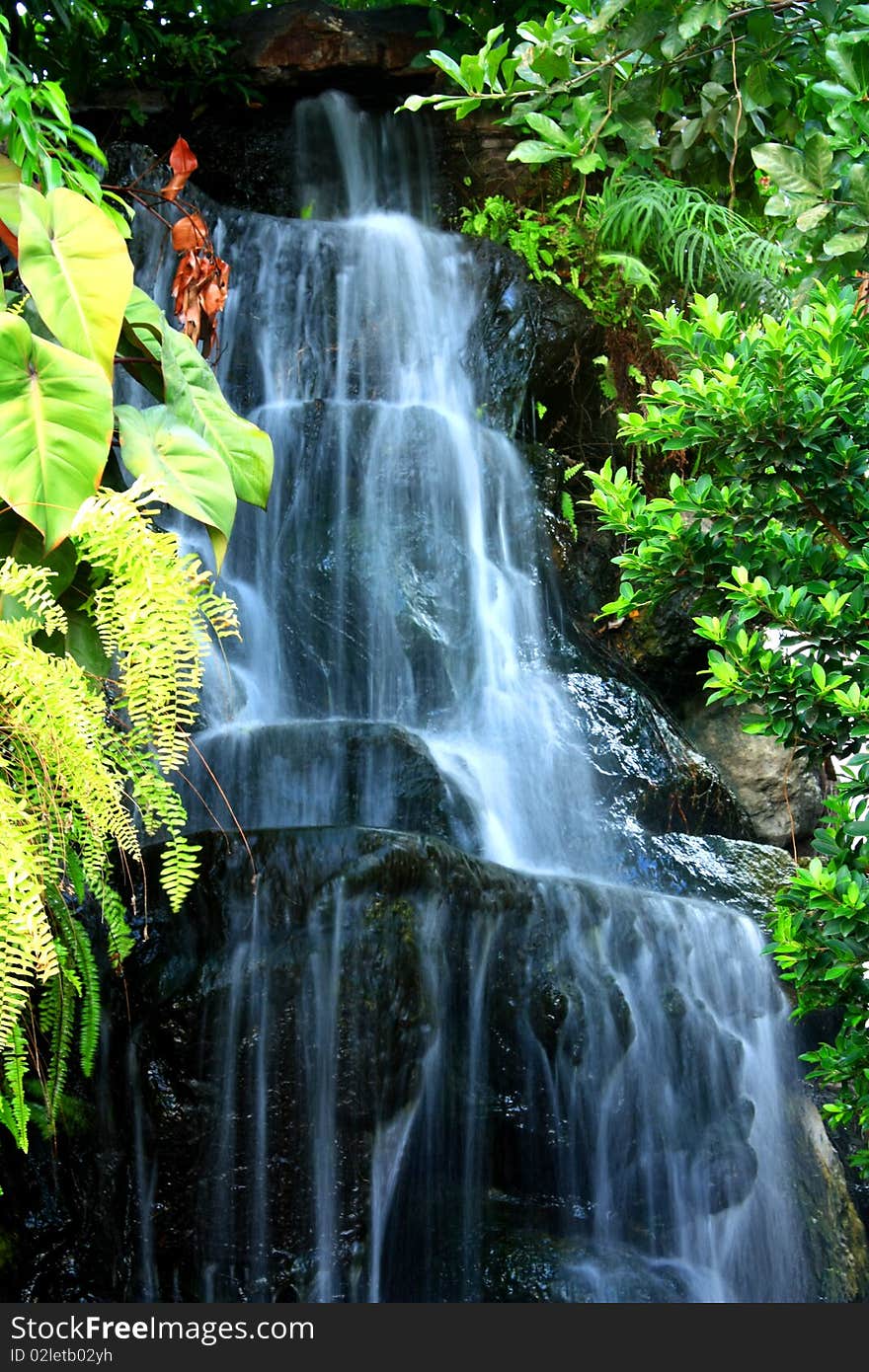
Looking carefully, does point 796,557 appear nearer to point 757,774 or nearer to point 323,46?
point 757,774

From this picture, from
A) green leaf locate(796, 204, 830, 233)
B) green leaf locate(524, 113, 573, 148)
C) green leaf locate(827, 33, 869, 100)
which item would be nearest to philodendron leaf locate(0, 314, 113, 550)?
green leaf locate(524, 113, 573, 148)

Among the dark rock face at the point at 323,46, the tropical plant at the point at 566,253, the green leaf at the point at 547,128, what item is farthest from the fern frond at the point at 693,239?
the green leaf at the point at 547,128

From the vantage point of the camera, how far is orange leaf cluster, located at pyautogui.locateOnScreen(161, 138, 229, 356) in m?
3.97

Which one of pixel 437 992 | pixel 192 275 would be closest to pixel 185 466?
pixel 192 275

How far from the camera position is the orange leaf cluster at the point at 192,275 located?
13.0 ft

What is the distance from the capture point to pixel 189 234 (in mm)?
3996

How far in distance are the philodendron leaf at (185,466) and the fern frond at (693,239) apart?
527 cm

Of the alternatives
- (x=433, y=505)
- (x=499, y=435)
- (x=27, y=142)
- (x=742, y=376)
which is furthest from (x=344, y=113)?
(x=742, y=376)

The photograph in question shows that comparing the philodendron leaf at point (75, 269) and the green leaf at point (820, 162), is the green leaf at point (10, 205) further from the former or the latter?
the green leaf at point (820, 162)

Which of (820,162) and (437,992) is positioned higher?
(820,162)

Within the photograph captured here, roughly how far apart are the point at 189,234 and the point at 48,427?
1.70 metres

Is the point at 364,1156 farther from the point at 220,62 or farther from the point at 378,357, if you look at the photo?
the point at 220,62

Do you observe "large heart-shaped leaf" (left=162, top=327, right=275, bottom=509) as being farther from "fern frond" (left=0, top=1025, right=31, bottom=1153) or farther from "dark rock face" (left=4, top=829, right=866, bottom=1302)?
"fern frond" (left=0, top=1025, right=31, bottom=1153)

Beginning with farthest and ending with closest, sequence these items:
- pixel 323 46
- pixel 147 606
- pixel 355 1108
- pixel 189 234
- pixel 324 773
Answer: pixel 323 46 < pixel 324 773 < pixel 189 234 < pixel 355 1108 < pixel 147 606
